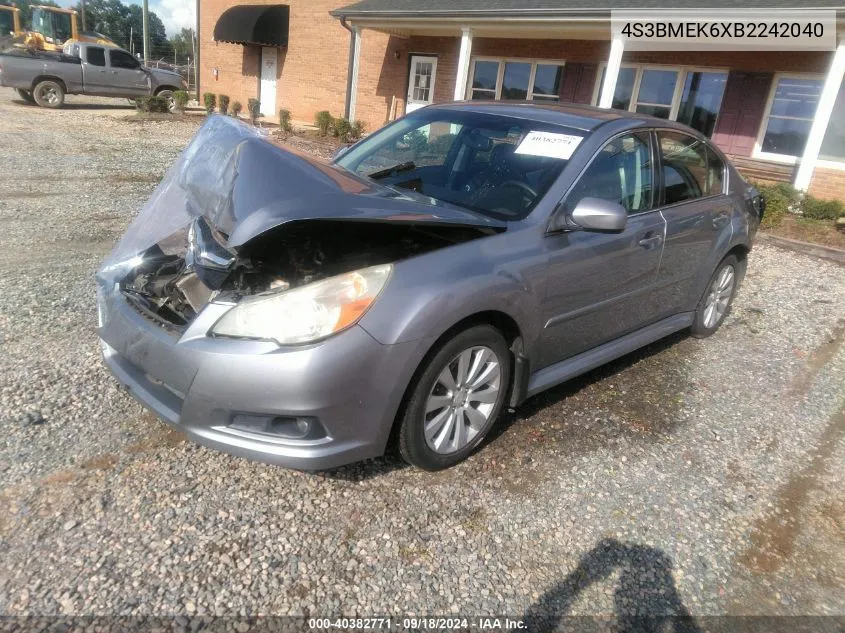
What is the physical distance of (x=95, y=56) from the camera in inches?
723

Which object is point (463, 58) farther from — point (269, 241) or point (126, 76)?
point (269, 241)

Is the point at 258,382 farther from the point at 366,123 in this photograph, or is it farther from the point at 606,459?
the point at 366,123

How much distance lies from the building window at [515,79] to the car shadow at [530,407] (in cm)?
1085

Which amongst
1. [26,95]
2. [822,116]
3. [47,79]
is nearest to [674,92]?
[822,116]

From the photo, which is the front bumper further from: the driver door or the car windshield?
the car windshield

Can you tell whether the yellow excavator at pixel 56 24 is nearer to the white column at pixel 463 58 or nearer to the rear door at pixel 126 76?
the rear door at pixel 126 76

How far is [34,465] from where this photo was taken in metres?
2.65

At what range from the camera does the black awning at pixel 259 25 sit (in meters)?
19.6

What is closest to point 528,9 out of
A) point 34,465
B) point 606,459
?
point 606,459

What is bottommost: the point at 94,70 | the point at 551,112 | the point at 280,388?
the point at 280,388

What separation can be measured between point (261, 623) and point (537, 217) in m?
2.06

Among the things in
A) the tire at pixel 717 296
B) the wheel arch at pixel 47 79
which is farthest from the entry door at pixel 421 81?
the tire at pixel 717 296

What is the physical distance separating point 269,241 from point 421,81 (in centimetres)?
1555

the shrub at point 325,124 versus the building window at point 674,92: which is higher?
the building window at point 674,92
